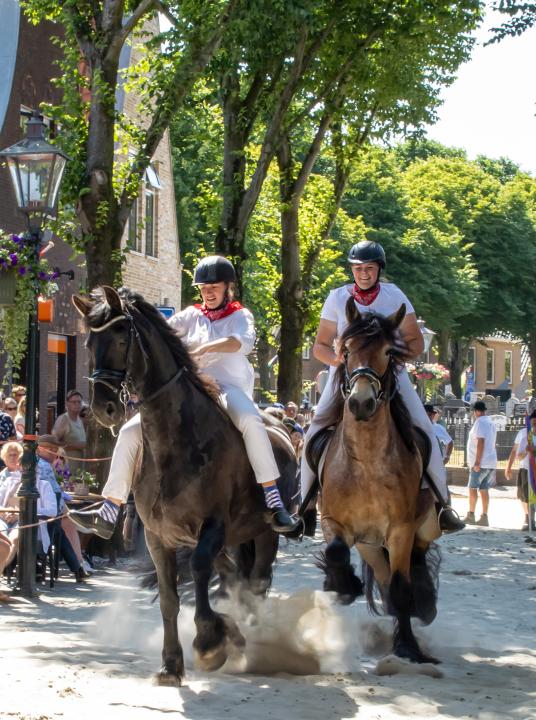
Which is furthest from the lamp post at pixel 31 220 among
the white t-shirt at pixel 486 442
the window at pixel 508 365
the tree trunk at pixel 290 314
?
the window at pixel 508 365

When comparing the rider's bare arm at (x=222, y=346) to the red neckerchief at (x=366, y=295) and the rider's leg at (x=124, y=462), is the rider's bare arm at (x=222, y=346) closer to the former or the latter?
the rider's leg at (x=124, y=462)

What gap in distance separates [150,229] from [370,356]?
25.1m

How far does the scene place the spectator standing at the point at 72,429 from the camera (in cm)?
1662

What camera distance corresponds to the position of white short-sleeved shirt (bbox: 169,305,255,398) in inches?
345

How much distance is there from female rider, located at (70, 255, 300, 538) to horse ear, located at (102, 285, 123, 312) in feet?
2.59

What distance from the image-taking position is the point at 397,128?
85.3ft

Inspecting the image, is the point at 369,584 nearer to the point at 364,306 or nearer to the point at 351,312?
the point at 364,306

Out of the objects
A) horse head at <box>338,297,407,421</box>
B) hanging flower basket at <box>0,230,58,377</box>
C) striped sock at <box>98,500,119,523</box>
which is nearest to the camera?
horse head at <box>338,297,407,421</box>

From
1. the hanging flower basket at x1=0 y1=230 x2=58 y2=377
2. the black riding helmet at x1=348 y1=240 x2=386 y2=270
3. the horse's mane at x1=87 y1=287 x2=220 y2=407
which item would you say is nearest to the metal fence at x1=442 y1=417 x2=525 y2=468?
the hanging flower basket at x1=0 y1=230 x2=58 y2=377

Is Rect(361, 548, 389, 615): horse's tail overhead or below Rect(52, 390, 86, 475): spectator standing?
below

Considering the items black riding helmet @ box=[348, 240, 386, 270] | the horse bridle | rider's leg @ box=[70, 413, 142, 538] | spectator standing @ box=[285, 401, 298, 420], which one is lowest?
rider's leg @ box=[70, 413, 142, 538]

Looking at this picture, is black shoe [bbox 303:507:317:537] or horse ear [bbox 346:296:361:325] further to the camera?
black shoe [bbox 303:507:317:537]

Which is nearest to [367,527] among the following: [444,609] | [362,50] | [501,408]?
[444,609]

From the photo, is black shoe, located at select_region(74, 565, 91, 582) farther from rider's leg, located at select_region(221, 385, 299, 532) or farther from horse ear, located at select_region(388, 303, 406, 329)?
horse ear, located at select_region(388, 303, 406, 329)
